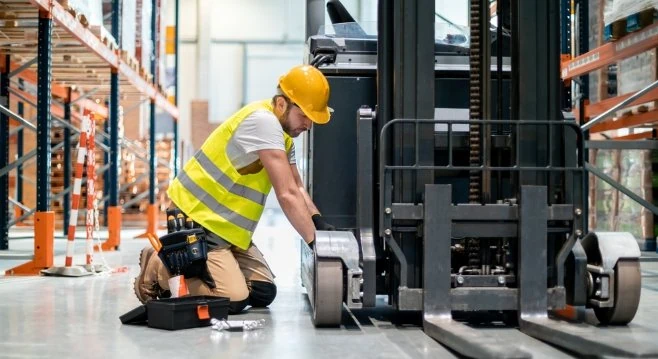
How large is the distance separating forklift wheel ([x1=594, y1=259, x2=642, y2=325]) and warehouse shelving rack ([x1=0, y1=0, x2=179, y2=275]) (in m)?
4.89

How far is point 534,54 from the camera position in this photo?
397 centimetres

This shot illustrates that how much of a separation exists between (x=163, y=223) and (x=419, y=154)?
14256 mm

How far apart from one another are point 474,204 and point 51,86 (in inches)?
349

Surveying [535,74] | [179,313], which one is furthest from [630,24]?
[179,313]

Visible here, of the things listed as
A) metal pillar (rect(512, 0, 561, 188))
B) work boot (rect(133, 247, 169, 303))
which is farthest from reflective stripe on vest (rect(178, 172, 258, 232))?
metal pillar (rect(512, 0, 561, 188))

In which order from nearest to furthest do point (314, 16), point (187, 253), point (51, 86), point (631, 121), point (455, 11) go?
point (187, 253) → point (455, 11) → point (314, 16) → point (631, 121) → point (51, 86)

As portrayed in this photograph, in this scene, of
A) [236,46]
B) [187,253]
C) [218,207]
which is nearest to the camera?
[187,253]

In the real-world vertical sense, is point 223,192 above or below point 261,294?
above

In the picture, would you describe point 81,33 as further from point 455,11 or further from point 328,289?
point 328,289

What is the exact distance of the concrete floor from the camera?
3.33 meters

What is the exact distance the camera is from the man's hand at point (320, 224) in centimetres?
416

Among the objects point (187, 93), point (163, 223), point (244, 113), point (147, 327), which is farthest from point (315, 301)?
point (187, 93)

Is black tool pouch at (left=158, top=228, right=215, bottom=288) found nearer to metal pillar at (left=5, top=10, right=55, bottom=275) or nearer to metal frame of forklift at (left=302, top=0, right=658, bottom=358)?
metal frame of forklift at (left=302, top=0, right=658, bottom=358)

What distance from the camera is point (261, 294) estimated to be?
4.77 meters
